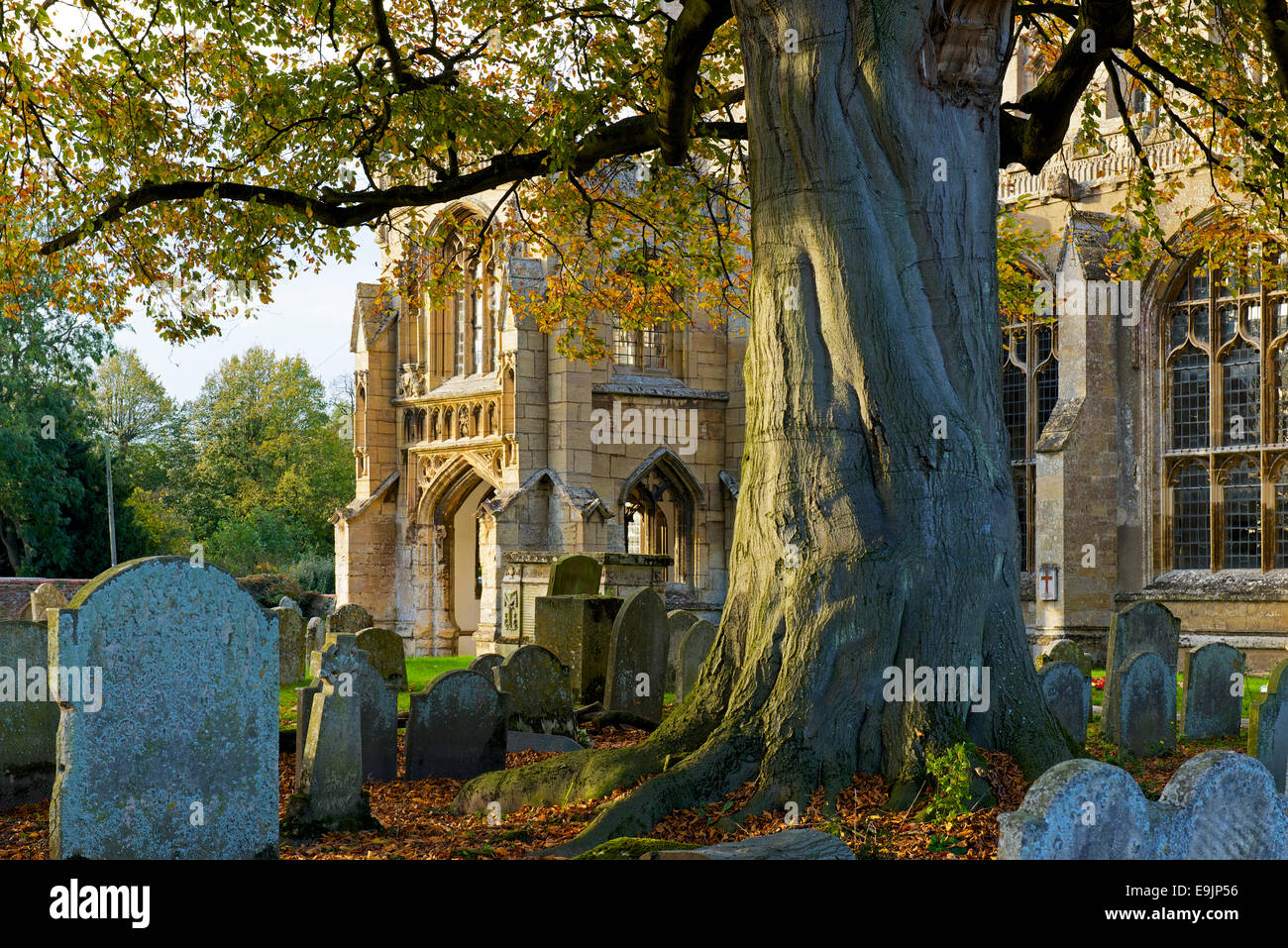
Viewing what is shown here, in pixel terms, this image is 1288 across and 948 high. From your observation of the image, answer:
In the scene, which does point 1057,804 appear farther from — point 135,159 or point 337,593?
point 337,593

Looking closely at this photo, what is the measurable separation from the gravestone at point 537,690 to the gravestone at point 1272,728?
16.7 ft

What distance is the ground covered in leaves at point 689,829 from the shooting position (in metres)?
5.99

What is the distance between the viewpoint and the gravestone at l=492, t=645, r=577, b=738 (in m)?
10.7

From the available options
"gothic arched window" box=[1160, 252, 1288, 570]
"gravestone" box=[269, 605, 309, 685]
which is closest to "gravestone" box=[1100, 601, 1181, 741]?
"gothic arched window" box=[1160, 252, 1288, 570]

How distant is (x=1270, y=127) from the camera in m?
11.0

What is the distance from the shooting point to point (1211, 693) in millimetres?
11883

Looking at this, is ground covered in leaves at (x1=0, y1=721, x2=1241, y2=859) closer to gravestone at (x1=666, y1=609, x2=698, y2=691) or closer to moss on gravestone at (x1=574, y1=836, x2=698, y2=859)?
moss on gravestone at (x1=574, y1=836, x2=698, y2=859)

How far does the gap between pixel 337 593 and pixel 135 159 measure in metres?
17.6

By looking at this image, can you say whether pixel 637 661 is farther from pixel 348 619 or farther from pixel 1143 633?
pixel 348 619

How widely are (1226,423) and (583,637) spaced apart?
1301 cm

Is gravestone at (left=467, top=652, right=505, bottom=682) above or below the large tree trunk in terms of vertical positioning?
below

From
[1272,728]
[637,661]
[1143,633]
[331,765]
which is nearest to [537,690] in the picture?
[637,661]

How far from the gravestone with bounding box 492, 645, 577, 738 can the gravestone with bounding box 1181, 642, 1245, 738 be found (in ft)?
17.7

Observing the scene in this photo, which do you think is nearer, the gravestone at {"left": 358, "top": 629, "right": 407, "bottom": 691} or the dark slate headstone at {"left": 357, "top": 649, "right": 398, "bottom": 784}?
the dark slate headstone at {"left": 357, "top": 649, "right": 398, "bottom": 784}
